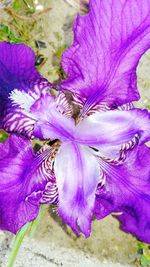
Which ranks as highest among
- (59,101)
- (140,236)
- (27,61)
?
(27,61)

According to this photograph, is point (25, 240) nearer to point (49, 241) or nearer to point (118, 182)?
point (49, 241)

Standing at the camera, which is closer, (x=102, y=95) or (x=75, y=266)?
(x=102, y=95)

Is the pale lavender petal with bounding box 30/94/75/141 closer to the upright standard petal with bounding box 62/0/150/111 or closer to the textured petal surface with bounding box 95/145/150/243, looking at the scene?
the upright standard petal with bounding box 62/0/150/111

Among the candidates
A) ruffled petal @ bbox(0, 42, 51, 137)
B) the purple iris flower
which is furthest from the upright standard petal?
ruffled petal @ bbox(0, 42, 51, 137)

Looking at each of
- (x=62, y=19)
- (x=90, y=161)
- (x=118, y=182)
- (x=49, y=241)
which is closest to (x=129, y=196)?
(x=118, y=182)

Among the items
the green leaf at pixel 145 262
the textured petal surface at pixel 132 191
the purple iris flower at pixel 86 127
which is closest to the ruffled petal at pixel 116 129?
the purple iris flower at pixel 86 127

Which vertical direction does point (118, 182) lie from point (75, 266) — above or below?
above

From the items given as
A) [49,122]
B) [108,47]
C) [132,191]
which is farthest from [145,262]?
[108,47]

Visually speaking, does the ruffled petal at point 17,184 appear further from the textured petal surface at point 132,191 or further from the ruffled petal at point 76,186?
the textured petal surface at point 132,191
